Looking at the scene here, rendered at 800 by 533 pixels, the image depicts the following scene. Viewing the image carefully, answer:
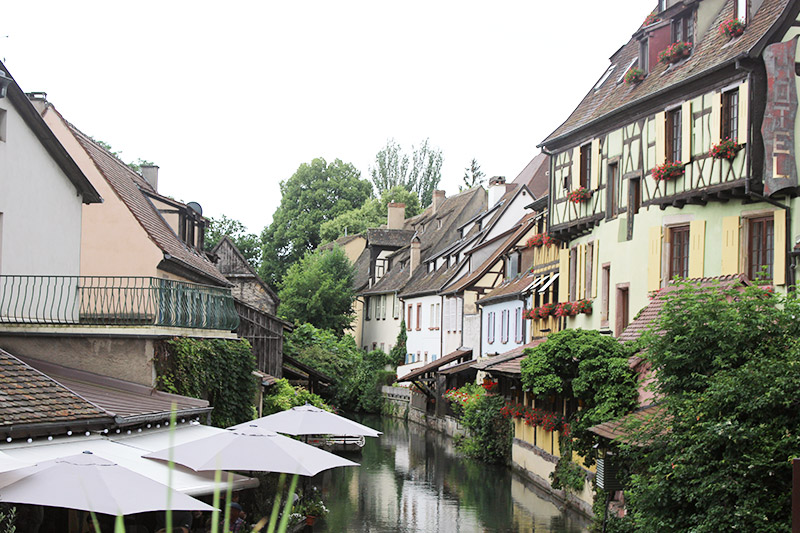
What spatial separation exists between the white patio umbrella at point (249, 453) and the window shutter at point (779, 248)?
8030 mm

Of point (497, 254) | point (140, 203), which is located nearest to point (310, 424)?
point (140, 203)

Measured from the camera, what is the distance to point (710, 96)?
18609mm

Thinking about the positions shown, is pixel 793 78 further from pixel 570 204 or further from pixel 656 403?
pixel 570 204

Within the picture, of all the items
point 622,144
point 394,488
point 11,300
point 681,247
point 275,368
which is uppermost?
point 622,144

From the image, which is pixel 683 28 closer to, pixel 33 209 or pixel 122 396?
pixel 33 209

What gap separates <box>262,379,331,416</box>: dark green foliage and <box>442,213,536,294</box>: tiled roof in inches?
444

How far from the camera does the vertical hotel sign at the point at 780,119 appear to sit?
53.7 ft

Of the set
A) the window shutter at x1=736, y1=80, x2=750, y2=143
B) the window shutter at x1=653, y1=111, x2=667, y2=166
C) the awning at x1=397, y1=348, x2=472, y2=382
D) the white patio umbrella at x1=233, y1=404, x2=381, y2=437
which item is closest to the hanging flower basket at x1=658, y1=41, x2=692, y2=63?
the window shutter at x1=653, y1=111, x2=667, y2=166

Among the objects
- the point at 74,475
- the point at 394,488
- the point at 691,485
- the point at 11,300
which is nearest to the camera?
the point at 74,475

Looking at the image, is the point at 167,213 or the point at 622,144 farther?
the point at 167,213

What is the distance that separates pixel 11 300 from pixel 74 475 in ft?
25.9

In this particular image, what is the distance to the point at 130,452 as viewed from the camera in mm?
12805

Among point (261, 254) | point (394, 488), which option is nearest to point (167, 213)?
point (394, 488)

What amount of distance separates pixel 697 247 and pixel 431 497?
887cm
